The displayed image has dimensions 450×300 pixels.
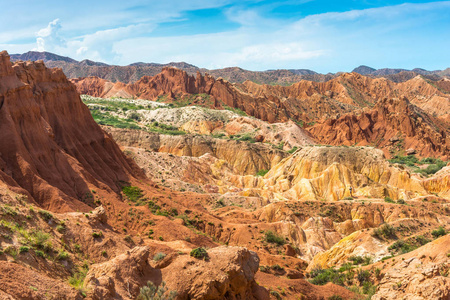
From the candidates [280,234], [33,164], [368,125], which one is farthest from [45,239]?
[368,125]

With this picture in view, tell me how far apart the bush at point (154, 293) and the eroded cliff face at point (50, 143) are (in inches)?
588

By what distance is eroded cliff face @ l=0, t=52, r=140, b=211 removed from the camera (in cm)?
3316

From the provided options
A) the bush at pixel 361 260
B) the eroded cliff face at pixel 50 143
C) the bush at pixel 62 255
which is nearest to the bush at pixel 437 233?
the bush at pixel 361 260

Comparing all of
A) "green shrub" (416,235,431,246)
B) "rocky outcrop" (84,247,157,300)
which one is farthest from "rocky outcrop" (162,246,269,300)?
"green shrub" (416,235,431,246)

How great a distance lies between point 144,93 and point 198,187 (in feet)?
382

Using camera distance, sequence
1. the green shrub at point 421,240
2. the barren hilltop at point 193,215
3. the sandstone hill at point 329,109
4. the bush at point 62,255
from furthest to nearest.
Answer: the sandstone hill at point 329,109 → the green shrub at point 421,240 → the bush at point 62,255 → the barren hilltop at point 193,215

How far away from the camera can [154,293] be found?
1928cm

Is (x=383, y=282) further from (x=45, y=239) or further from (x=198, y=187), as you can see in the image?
(x=198, y=187)

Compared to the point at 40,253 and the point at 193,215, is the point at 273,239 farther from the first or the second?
the point at 40,253

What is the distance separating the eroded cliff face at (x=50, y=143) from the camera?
109 ft

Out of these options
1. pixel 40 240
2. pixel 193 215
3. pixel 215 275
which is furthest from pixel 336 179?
pixel 40 240

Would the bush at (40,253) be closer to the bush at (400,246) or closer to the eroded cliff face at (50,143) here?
the eroded cliff face at (50,143)

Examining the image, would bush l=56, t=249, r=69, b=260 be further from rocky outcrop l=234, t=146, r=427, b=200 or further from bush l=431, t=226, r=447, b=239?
rocky outcrop l=234, t=146, r=427, b=200

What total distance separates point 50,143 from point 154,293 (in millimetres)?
23877
